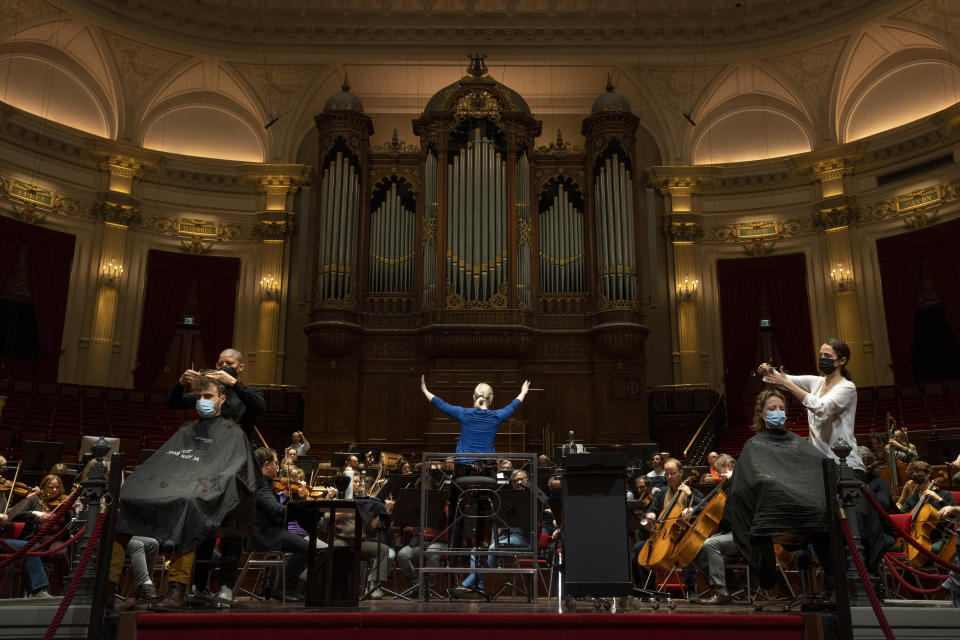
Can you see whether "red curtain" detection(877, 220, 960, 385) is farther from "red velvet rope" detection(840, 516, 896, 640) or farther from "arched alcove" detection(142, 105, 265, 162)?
"arched alcove" detection(142, 105, 265, 162)

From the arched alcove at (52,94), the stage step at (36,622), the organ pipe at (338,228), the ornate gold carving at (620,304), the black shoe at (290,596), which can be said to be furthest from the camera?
the arched alcove at (52,94)

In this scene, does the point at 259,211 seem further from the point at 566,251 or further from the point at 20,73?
the point at 566,251

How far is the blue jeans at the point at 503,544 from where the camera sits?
535 cm

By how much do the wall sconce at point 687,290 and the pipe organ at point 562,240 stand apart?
2308mm

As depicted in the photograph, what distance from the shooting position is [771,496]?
3.69 meters

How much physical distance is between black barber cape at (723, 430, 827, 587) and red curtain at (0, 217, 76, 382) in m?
12.1

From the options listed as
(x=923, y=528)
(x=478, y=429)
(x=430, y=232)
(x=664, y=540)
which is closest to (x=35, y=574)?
(x=478, y=429)

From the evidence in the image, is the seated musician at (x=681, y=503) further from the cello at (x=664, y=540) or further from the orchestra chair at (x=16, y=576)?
the orchestra chair at (x=16, y=576)

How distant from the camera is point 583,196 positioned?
527 inches

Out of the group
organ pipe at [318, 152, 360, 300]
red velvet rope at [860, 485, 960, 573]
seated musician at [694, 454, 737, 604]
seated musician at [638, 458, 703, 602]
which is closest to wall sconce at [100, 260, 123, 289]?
organ pipe at [318, 152, 360, 300]

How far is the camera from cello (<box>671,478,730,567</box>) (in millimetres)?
4727

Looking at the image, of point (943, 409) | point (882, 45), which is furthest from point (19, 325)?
point (882, 45)

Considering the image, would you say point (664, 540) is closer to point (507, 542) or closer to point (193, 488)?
point (507, 542)

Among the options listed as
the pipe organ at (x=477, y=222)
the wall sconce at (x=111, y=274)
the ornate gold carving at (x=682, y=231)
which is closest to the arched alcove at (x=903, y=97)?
the ornate gold carving at (x=682, y=231)
